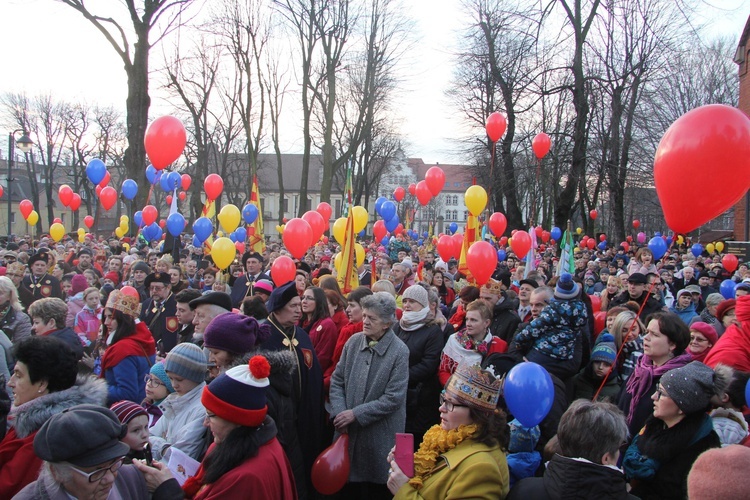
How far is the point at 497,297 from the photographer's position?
6238mm

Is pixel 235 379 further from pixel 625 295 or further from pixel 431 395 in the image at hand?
pixel 625 295

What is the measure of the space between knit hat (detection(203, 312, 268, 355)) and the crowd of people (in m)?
0.01

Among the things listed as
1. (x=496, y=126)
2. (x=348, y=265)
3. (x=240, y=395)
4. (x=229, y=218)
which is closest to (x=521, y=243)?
(x=496, y=126)

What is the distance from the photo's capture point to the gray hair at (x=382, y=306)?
162 inches

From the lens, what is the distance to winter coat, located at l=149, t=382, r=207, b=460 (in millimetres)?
3043

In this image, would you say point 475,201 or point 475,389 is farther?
point 475,201

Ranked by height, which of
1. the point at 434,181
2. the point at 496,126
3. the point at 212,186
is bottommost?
the point at 212,186

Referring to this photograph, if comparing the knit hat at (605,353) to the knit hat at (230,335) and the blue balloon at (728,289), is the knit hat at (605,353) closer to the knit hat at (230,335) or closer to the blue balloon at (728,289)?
the knit hat at (230,335)

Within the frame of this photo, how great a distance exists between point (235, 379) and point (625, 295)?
20.1 ft

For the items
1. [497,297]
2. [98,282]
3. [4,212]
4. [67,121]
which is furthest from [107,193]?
[4,212]

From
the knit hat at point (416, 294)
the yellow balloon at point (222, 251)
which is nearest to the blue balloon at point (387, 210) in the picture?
the yellow balloon at point (222, 251)

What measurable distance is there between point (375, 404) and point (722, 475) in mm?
2624

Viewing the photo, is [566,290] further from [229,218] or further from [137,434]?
[229,218]

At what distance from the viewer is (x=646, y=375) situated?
360 centimetres
